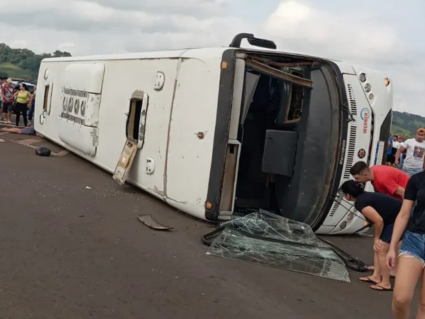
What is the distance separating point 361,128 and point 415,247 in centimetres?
300

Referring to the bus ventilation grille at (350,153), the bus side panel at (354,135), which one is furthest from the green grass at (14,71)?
the bus ventilation grille at (350,153)

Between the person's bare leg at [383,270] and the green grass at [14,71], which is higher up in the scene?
the green grass at [14,71]

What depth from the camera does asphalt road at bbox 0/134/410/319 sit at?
13.2 ft

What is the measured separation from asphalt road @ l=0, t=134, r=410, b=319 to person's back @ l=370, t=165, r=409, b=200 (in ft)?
3.03

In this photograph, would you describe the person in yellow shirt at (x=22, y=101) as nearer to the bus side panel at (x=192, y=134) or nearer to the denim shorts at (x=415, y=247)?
the bus side panel at (x=192, y=134)

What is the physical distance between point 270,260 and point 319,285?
656mm

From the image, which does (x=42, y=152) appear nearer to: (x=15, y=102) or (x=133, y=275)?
(x=133, y=275)

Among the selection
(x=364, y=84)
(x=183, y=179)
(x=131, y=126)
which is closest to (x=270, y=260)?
(x=183, y=179)

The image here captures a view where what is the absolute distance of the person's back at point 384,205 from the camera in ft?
17.1

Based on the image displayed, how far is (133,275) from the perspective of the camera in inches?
183

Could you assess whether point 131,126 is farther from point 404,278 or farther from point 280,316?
point 404,278

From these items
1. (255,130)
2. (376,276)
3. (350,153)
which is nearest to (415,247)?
(376,276)

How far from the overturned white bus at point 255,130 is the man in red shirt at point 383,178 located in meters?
0.78

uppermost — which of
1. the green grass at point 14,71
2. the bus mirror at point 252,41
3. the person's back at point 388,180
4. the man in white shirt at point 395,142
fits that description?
the green grass at point 14,71
